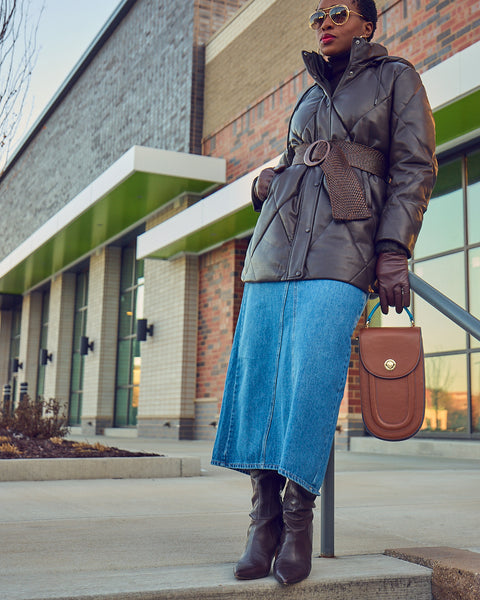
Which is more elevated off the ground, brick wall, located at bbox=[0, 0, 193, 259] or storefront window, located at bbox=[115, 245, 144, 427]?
brick wall, located at bbox=[0, 0, 193, 259]

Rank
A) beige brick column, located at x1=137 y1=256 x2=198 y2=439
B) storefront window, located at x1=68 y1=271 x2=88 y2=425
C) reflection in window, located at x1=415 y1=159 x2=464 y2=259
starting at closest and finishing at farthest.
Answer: reflection in window, located at x1=415 y1=159 x2=464 y2=259, beige brick column, located at x1=137 y1=256 x2=198 y2=439, storefront window, located at x1=68 y1=271 x2=88 y2=425

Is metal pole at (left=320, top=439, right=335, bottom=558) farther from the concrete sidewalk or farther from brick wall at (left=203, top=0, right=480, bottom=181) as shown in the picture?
brick wall at (left=203, top=0, right=480, bottom=181)

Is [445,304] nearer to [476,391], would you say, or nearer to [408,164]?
[408,164]

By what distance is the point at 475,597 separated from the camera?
7.55 ft

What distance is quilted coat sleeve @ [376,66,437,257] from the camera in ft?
7.95

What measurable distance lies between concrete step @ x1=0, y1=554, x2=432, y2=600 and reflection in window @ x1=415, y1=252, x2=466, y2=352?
21.3 ft

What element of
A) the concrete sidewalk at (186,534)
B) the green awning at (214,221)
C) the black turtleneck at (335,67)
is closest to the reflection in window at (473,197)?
the green awning at (214,221)

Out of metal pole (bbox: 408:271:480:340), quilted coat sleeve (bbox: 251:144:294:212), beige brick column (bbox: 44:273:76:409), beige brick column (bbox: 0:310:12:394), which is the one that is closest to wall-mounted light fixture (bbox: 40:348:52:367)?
beige brick column (bbox: 44:273:76:409)

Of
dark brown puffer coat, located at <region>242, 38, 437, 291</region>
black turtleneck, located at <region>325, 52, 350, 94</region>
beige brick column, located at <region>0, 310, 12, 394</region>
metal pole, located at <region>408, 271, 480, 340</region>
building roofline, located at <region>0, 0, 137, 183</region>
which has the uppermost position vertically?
building roofline, located at <region>0, 0, 137, 183</region>

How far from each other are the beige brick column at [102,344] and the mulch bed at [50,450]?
9570 millimetres

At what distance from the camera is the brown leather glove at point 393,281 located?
7.76ft

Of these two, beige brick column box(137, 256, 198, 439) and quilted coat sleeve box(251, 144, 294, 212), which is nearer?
quilted coat sleeve box(251, 144, 294, 212)

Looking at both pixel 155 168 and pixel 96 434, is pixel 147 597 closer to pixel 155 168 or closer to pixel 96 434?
pixel 155 168

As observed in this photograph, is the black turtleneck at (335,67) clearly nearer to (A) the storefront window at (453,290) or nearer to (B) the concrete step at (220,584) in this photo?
(B) the concrete step at (220,584)
